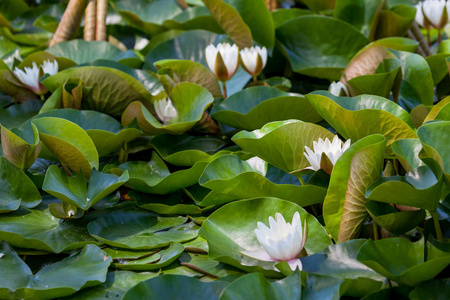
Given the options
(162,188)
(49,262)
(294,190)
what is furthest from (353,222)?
(49,262)

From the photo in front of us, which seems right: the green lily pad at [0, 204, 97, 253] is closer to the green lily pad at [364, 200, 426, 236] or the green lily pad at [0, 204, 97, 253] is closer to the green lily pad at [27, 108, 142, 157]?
the green lily pad at [27, 108, 142, 157]

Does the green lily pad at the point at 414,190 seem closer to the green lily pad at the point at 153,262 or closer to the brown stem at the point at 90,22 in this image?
the green lily pad at the point at 153,262

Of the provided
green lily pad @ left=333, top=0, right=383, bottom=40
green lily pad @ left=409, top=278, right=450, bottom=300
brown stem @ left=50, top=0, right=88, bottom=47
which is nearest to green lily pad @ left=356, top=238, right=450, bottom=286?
green lily pad @ left=409, top=278, right=450, bottom=300

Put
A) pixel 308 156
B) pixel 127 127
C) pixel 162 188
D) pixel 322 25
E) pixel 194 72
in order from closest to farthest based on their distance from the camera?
pixel 308 156
pixel 162 188
pixel 127 127
pixel 194 72
pixel 322 25

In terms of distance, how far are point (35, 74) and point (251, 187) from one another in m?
0.78

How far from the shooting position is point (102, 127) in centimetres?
126

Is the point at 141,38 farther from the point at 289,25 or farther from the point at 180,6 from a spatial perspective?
the point at 289,25

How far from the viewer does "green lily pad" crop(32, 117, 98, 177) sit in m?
1.06

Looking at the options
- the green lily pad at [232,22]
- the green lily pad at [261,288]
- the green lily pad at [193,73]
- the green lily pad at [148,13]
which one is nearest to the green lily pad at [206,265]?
the green lily pad at [261,288]

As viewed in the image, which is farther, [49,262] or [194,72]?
[194,72]

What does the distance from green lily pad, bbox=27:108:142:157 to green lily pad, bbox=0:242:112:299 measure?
0.34 m

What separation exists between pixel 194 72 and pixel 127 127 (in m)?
0.27

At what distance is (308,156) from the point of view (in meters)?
0.94

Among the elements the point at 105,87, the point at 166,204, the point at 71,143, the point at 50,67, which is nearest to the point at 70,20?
the point at 50,67
